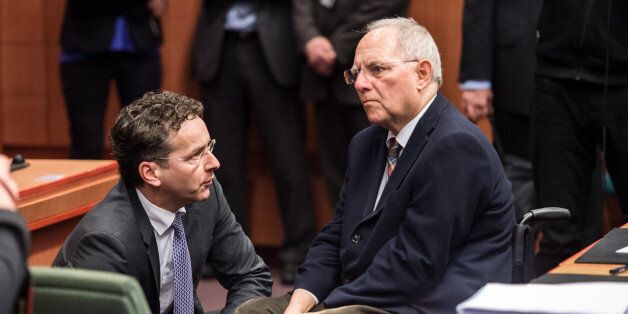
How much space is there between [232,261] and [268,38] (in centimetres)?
234

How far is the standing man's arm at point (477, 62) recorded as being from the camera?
486cm

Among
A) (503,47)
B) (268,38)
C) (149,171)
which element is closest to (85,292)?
(149,171)

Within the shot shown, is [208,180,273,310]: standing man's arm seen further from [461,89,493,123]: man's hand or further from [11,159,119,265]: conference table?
[461,89,493,123]: man's hand

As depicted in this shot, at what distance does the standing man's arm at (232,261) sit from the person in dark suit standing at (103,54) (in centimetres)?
242

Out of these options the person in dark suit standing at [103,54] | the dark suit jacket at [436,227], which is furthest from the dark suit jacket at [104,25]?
the dark suit jacket at [436,227]

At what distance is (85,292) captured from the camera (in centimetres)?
209

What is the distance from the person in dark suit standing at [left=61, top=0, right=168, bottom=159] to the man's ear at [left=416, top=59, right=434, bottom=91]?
8.89 ft

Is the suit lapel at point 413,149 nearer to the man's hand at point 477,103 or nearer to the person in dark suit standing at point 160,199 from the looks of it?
the person in dark suit standing at point 160,199

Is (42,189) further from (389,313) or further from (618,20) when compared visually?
(618,20)

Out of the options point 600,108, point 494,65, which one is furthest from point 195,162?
point 494,65

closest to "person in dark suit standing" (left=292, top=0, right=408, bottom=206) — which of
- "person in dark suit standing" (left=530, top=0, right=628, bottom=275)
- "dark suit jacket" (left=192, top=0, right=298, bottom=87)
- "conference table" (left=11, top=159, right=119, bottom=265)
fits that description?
"dark suit jacket" (left=192, top=0, right=298, bottom=87)

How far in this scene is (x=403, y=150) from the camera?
316cm

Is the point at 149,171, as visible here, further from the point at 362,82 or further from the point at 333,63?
the point at 333,63

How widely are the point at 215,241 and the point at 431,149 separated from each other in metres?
0.70
